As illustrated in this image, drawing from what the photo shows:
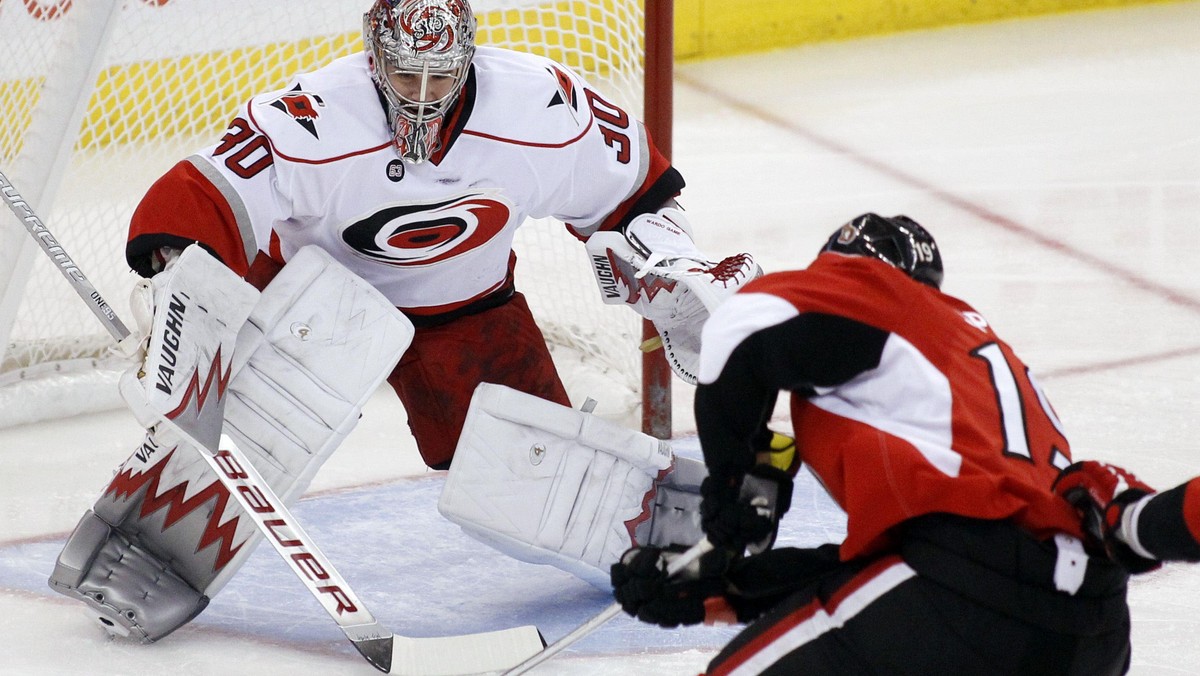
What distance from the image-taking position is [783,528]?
3244mm

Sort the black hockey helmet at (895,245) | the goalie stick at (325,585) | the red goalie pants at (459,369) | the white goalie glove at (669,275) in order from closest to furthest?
the black hockey helmet at (895,245), the goalie stick at (325,585), the white goalie glove at (669,275), the red goalie pants at (459,369)

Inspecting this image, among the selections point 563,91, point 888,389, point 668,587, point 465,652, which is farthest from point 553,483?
point 888,389

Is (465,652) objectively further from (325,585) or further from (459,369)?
(459,369)

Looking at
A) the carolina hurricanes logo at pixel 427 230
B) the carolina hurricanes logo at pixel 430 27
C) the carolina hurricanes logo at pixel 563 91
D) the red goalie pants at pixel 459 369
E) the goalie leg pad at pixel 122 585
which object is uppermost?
the carolina hurricanes logo at pixel 430 27

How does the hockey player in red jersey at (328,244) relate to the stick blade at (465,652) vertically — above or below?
above

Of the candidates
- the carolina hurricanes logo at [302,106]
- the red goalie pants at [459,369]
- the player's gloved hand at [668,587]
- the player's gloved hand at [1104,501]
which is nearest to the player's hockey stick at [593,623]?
the player's gloved hand at [668,587]

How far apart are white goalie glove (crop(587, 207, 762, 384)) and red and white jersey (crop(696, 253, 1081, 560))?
3.05 feet

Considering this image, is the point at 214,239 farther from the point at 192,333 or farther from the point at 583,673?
the point at 583,673

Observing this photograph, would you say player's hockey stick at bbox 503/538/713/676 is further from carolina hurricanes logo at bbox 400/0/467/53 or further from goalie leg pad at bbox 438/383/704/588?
carolina hurricanes logo at bbox 400/0/467/53

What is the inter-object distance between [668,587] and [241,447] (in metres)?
0.97

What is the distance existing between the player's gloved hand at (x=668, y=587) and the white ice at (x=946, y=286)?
61 cm

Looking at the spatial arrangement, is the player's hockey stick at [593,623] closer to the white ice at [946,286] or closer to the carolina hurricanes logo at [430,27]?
the white ice at [946,286]

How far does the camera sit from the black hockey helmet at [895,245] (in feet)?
6.62

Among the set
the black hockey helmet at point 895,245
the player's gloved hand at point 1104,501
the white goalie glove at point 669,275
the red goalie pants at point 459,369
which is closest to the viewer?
the player's gloved hand at point 1104,501
